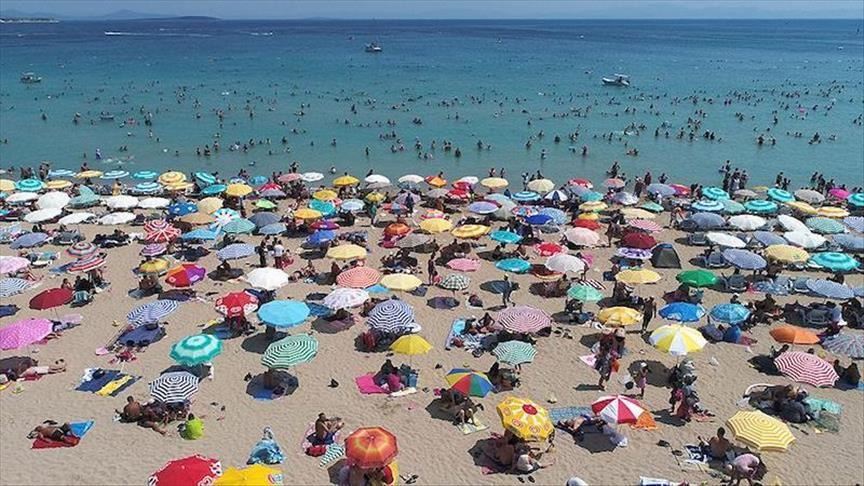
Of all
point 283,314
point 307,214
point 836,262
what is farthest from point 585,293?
point 307,214

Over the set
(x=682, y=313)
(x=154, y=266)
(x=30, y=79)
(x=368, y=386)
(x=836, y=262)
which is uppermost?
(x=30, y=79)

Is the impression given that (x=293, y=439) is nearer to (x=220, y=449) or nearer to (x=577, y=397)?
(x=220, y=449)

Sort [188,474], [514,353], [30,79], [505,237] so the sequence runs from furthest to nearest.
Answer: [30,79], [505,237], [514,353], [188,474]

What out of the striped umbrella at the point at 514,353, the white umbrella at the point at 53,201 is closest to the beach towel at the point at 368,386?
the striped umbrella at the point at 514,353

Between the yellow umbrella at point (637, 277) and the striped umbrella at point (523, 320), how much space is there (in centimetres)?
359

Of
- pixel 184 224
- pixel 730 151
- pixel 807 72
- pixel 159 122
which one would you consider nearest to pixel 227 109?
pixel 159 122

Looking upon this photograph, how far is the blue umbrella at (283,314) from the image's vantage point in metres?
15.0

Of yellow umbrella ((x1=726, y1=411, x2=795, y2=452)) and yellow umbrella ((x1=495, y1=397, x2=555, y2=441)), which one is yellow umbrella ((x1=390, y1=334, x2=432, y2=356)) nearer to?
yellow umbrella ((x1=495, y1=397, x2=555, y2=441))

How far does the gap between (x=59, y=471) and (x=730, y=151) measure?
140 ft

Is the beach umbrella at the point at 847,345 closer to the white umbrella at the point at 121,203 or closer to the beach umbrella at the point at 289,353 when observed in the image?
the beach umbrella at the point at 289,353

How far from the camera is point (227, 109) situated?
180 feet

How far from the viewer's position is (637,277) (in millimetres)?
17516

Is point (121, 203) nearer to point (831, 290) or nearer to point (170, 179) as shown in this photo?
point (170, 179)

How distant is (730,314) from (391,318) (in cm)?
866
